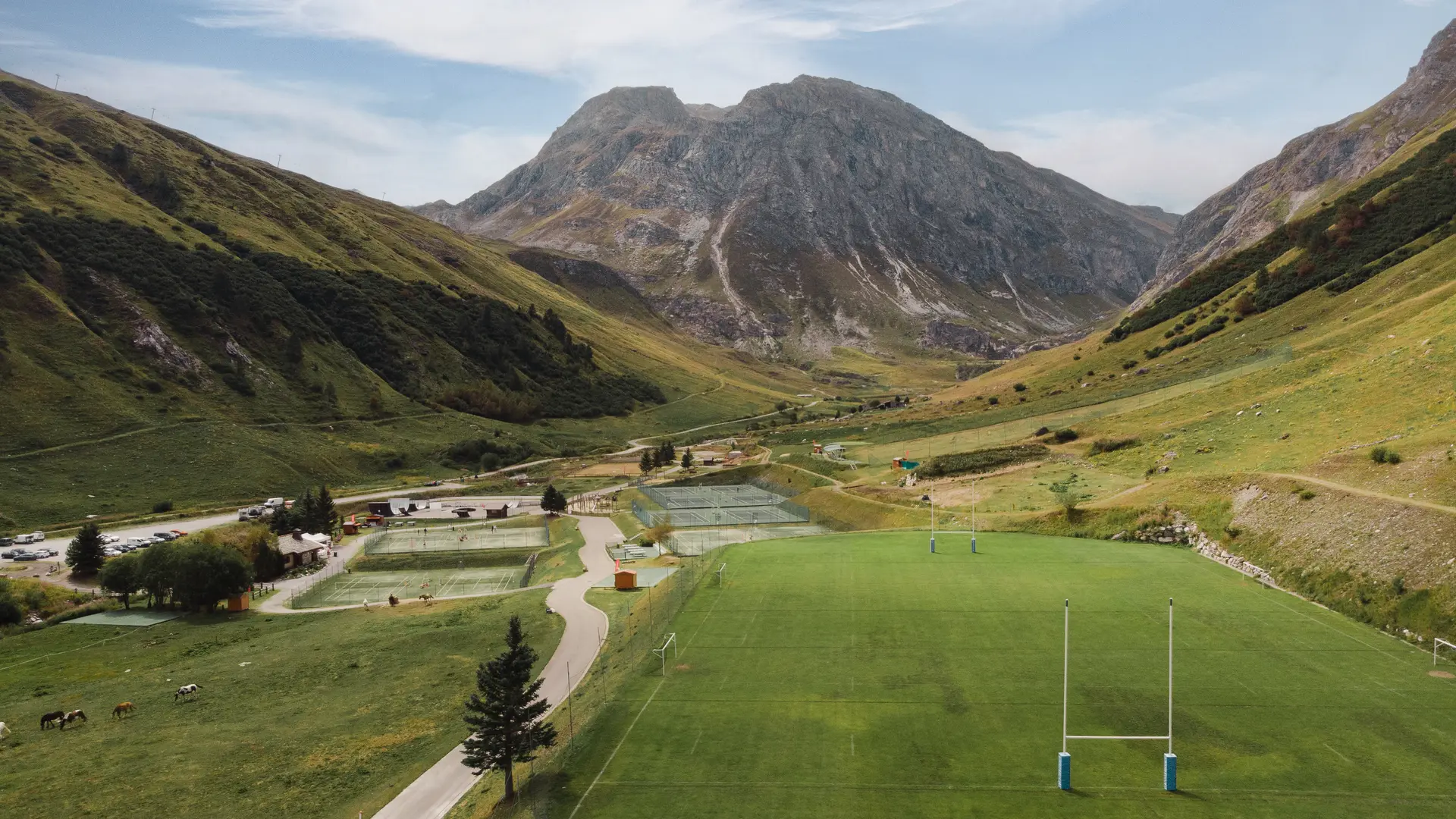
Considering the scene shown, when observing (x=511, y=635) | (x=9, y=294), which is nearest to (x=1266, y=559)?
(x=511, y=635)

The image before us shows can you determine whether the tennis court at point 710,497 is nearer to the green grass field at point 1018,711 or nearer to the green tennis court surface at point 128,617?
the green tennis court surface at point 128,617

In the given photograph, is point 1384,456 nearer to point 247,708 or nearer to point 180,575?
point 247,708

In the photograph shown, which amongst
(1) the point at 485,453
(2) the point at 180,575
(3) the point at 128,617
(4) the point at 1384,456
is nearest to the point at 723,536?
(2) the point at 180,575

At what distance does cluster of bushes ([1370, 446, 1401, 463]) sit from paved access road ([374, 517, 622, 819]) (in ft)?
132

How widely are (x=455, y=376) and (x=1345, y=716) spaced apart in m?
171

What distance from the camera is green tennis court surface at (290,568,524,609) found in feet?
207

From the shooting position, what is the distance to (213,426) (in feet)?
384

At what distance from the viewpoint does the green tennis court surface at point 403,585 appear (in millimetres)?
63125

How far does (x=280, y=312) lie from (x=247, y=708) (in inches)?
5286

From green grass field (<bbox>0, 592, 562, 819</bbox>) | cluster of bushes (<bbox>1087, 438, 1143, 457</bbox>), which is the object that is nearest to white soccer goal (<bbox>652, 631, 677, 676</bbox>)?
green grass field (<bbox>0, 592, 562, 819</bbox>)

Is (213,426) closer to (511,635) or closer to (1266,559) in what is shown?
(511,635)

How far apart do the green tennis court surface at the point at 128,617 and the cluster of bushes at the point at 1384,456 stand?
7214cm

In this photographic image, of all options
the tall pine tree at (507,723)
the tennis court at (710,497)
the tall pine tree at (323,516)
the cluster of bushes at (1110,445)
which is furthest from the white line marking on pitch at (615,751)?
the tall pine tree at (323,516)

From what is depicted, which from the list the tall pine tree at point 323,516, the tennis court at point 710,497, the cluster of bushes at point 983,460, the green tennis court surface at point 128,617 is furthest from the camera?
the tennis court at point 710,497
